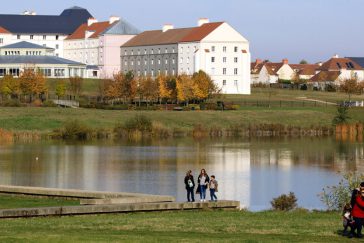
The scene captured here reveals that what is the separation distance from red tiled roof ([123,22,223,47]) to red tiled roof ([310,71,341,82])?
34.3 meters

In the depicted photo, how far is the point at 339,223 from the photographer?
26.6m

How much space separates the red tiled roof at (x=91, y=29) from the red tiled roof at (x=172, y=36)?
25.3ft

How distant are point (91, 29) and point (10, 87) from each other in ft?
178

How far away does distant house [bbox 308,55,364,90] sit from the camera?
576 feet

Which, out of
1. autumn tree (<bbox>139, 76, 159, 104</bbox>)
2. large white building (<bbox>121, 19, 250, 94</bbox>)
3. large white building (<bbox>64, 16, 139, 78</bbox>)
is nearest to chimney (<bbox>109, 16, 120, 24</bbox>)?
large white building (<bbox>64, 16, 139, 78</bbox>)

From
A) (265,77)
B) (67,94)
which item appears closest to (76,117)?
(67,94)

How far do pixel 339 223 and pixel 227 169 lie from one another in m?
28.3

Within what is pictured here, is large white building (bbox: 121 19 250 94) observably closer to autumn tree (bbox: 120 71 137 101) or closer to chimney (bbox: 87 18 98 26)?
autumn tree (bbox: 120 71 137 101)

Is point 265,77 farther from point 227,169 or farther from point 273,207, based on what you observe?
point 273,207

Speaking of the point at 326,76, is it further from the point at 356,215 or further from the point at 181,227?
the point at 356,215

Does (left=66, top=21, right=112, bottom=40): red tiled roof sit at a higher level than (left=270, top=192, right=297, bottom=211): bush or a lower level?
higher

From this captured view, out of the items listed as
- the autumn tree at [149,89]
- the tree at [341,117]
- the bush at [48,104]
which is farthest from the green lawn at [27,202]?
the autumn tree at [149,89]

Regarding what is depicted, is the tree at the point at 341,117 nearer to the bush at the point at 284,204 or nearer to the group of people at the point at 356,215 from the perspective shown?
the bush at the point at 284,204

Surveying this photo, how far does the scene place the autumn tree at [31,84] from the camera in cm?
11512
